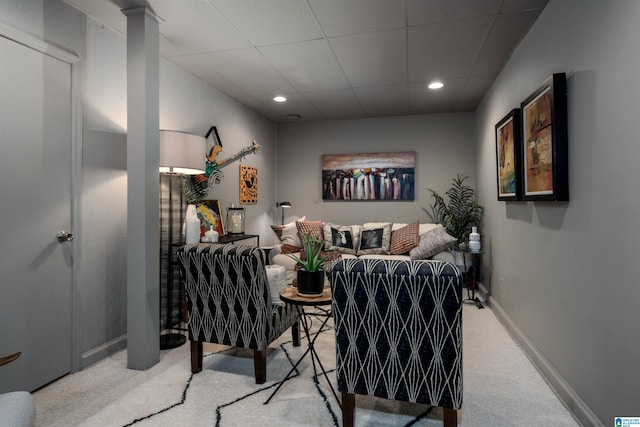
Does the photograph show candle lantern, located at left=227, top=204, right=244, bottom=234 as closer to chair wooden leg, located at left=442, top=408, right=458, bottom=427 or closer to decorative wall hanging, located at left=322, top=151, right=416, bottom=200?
decorative wall hanging, located at left=322, top=151, right=416, bottom=200

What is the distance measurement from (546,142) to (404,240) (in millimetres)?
2580

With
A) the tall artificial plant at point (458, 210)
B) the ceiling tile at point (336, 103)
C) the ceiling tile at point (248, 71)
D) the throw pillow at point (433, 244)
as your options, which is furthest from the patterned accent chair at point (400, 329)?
the tall artificial plant at point (458, 210)

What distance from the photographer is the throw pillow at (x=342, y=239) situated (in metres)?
4.94

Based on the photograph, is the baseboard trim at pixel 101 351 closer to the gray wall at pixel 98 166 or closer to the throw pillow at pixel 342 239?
the gray wall at pixel 98 166

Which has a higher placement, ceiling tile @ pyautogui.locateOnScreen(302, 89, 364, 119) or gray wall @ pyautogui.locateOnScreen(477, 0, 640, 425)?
ceiling tile @ pyautogui.locateOnScreen(302, 89, 364, 119)

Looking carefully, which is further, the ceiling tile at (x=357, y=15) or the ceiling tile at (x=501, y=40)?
the ceiling tile at (x=501, y=40)

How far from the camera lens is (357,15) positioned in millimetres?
2611

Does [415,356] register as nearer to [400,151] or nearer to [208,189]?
[208,189]

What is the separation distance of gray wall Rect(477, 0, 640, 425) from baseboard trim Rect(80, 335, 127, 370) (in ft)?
10.3

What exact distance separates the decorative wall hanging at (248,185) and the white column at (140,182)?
7.45 ft

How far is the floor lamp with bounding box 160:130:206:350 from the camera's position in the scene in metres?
3.00


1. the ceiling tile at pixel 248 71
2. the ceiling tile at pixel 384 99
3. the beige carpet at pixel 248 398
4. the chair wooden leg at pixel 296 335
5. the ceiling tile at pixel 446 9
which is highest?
the ceiling tile at pixel 384 99

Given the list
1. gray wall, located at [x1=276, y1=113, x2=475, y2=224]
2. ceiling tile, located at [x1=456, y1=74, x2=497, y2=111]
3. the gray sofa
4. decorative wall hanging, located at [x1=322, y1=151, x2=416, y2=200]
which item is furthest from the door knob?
ceiling tile, located at [x1=456, y1=74, x2=497, y2=111]

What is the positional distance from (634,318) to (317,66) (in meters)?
3.13
